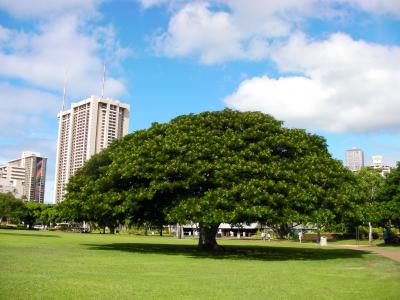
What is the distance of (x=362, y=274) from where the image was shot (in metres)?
18.6

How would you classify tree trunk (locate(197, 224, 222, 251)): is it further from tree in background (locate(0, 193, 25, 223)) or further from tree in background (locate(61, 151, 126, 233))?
tree in background (locate(0, 193, 25, 223))

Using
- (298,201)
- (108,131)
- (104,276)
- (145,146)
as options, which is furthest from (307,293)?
(108,131)

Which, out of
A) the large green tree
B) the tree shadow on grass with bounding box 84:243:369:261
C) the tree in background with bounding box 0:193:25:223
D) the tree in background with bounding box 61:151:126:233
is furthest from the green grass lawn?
the tree in background with bounding box 0:193:25:223

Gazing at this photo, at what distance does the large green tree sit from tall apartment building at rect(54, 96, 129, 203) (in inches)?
3379

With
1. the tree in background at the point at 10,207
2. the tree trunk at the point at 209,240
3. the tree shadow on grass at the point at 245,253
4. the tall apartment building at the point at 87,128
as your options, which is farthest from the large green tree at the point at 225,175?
the tall apartment building at the point at 87,128

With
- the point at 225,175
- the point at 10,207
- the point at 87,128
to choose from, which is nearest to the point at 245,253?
the point at 225,175

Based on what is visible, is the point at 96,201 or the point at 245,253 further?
the point at 245,253

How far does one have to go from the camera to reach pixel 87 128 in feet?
411

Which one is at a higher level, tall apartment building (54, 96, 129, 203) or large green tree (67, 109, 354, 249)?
tall apartment building (54, 96, 129, 203)

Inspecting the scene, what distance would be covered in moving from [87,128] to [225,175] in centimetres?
10408

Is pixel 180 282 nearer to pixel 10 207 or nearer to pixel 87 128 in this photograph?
pixel 10 207

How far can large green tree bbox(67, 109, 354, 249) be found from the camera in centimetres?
2525

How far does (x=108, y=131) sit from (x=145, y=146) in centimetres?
9661

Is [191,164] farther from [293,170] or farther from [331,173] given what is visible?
[331,173]
